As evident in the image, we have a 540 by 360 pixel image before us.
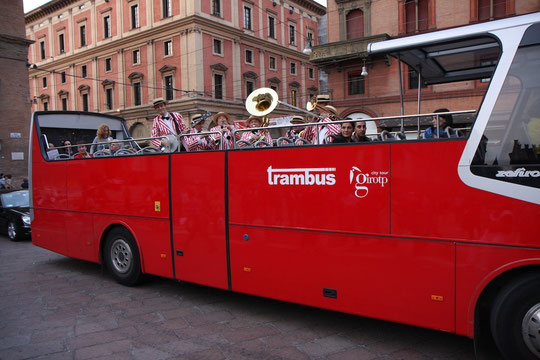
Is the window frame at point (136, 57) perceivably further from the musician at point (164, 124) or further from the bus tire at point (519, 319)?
the bus tire at point (519, 319)

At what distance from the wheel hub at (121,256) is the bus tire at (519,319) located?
5.25m

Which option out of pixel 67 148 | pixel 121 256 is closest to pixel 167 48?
pixel 67 148

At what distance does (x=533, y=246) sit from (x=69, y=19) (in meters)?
52.2

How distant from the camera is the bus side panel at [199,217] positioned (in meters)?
5.39

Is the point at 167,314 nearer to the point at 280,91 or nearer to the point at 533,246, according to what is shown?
the point at 533,246

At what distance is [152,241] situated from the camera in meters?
6.30

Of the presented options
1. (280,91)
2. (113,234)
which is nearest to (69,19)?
(280,91)

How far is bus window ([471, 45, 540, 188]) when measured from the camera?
134 inches

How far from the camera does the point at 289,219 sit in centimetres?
475

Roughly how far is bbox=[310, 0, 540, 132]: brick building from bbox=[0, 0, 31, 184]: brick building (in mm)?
17711

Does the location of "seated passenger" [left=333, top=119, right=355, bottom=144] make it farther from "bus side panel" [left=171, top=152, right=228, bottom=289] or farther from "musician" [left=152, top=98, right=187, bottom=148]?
"musician" [left=152, top=98, right=187, bottom=148]

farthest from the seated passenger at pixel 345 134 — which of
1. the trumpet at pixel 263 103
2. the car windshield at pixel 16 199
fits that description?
the car windshield at pixel 16 199

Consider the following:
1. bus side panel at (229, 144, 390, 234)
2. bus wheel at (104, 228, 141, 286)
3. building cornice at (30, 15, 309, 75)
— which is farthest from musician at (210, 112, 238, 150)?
building cornice at (30, 15, 309, 75)

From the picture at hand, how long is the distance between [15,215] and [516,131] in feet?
40.9
